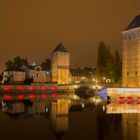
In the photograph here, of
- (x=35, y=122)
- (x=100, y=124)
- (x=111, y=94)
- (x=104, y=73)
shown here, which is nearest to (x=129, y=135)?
(x=100, y=124)

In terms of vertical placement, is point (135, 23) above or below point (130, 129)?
above

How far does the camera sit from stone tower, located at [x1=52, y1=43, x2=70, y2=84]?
2520 inches

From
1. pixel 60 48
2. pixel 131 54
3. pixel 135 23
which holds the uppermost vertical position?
pixel 60 48

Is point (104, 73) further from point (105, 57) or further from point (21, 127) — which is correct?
point (21, 127)

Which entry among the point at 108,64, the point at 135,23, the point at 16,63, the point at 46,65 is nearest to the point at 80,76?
the point at 46,65

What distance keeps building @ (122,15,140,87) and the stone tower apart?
27881 mm

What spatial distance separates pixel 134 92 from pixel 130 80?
18.3ft

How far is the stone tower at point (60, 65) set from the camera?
2520 inches

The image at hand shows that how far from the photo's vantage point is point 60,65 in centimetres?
6506

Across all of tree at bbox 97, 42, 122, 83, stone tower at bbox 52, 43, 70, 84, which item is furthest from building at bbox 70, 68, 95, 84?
tree at bbox 97, 42, 122, 83

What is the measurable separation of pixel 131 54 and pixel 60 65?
3014 cm

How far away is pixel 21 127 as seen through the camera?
13.7 meters

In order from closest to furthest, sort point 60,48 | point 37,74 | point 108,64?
1. point 108,64
2. point 37,74
3. point 60,48

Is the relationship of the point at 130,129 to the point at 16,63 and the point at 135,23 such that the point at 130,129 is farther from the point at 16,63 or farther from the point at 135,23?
the point at 16,63
